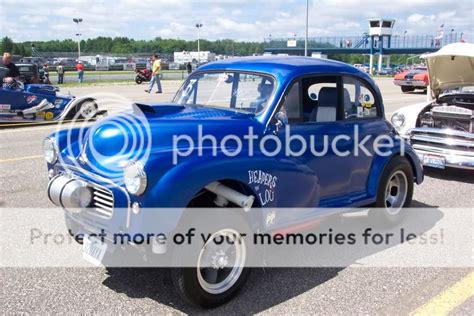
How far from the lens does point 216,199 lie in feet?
12.0

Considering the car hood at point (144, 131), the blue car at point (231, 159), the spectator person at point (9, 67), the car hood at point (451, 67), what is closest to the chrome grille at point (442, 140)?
the car hood at point (451, 67)

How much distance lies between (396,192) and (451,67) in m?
4.18

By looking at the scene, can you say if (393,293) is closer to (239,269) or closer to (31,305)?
(239,269)

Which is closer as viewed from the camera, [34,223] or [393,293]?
[393,293]

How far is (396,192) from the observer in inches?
222

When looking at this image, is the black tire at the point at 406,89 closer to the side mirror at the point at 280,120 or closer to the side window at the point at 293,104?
the side window at the point at 293,104

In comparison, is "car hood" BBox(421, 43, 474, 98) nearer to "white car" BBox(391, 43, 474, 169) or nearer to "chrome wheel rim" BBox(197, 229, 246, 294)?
"white car" BBox(391, 43, 474, 169)

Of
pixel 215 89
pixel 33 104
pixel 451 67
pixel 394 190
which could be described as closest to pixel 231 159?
pixel 215 89

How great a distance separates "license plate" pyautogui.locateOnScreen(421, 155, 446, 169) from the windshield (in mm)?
4404

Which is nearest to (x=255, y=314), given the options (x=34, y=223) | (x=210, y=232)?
(x=210, y=232)

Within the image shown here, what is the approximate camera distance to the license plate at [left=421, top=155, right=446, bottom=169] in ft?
25.1

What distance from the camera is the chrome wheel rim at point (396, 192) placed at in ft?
18.1

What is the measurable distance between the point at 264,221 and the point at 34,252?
2188mm

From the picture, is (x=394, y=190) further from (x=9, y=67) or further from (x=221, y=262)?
(x=9, y=67)
